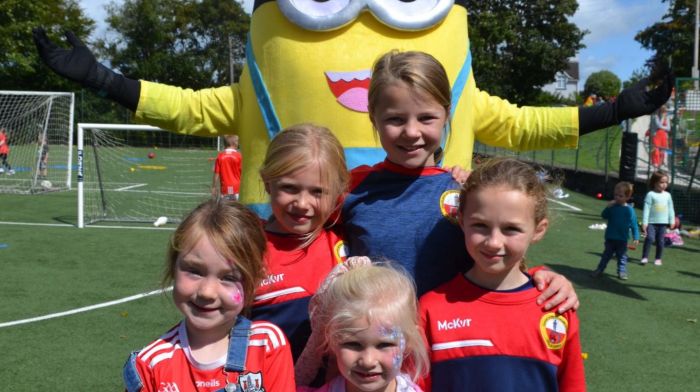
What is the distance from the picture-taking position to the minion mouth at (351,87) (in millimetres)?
3066

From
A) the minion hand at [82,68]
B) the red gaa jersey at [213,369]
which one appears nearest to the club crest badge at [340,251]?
the red gaa jersey at [213,369]

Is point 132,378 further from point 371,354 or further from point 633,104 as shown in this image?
point 633,104

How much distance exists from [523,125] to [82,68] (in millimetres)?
1929

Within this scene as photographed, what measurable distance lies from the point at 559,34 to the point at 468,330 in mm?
38051

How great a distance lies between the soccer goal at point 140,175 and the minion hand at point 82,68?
15.5ft

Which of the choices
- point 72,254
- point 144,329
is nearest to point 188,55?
point 72,254

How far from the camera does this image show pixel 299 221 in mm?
2320

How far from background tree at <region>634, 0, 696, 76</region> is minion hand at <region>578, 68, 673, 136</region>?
133ft

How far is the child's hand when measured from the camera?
2.20 meters

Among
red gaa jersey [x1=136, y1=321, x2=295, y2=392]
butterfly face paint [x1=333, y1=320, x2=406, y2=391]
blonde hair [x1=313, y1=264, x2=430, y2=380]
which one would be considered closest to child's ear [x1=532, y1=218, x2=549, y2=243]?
blonde hair [x1=313, y1=264, x2=430, y2=380]

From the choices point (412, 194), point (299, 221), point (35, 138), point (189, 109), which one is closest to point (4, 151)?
point (35, 138)

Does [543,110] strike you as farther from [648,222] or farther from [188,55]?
[188,55]

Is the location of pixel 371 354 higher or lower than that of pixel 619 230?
higher

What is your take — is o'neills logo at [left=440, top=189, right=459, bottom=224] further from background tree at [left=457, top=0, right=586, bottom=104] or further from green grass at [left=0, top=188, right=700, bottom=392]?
background tree at [left=457, top=0, right=586, bottom=104]
